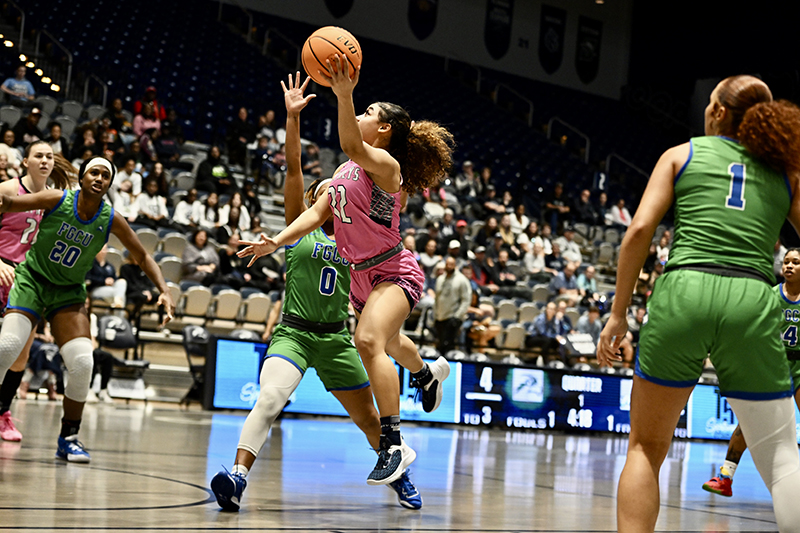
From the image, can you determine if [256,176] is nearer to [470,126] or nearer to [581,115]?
[470,126]

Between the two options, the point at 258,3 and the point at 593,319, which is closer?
the point at 593,319

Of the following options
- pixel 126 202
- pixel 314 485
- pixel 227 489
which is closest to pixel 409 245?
pixel 126 202

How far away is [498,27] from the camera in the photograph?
27547 mm

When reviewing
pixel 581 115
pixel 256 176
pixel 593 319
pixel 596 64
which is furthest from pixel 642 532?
pixel 596 64

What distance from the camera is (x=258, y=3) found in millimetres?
24000

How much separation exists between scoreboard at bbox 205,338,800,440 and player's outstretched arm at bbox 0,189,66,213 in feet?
17.3

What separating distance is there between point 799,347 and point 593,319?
8263 millimetres

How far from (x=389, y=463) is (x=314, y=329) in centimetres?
94

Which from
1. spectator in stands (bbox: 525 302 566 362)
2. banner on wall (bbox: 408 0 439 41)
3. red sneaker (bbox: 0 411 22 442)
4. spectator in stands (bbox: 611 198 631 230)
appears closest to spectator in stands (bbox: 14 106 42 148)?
red sneaker (bbox: 0 411 22 442)

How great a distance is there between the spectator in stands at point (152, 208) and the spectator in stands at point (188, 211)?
158 mm

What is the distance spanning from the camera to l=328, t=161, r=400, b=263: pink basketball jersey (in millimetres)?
4121

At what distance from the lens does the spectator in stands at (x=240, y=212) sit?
14227 mm

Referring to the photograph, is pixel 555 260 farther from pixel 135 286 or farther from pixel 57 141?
pixel 57 141

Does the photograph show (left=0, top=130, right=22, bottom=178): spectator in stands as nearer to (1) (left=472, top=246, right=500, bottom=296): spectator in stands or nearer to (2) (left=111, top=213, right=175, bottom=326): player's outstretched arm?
(2) (left=111, top=213, right=175, bottom=326): player's outstretched arm
